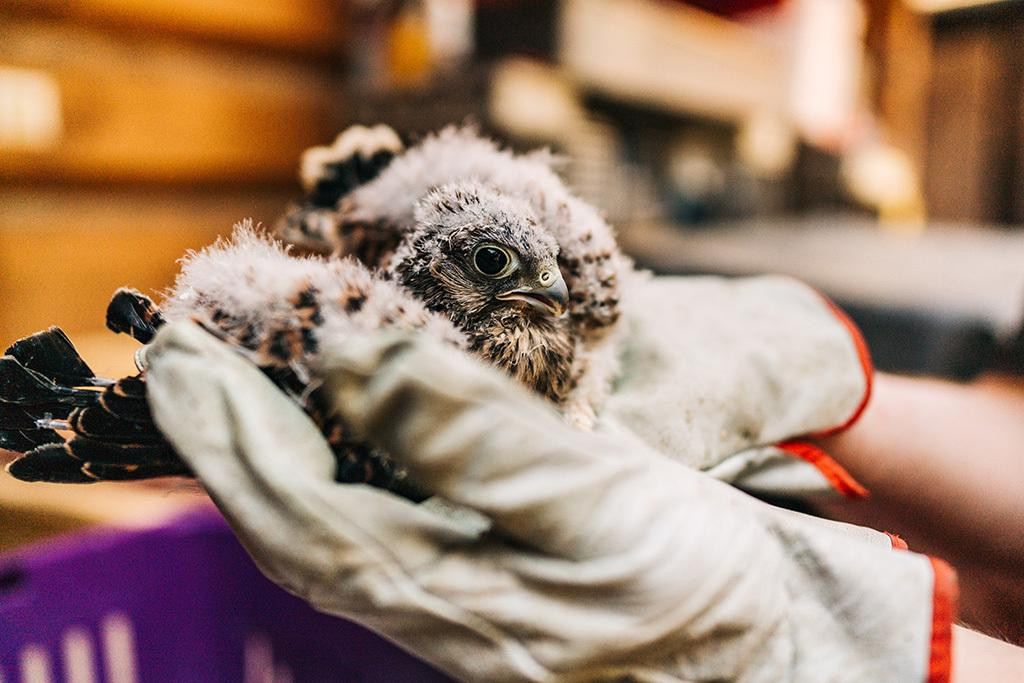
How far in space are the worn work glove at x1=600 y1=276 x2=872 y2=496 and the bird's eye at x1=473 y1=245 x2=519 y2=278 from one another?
0.12 m

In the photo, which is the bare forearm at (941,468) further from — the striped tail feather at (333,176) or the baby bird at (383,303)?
the striped tail feather at (333,176)

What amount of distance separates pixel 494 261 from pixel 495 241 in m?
0.01

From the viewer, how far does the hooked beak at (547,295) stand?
0.39m

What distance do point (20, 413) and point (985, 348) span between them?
118 centimetres

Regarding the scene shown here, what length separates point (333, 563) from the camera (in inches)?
11.8

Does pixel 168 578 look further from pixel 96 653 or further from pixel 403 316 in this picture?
pixel 403 316

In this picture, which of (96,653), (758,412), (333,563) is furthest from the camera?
(96,653)

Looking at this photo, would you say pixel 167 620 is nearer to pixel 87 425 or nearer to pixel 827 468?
pixel 87 425

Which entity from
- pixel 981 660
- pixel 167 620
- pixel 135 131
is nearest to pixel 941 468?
pixel 981 660

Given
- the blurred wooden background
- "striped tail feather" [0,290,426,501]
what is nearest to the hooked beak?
"striped tail feather" [0,290,426,501]

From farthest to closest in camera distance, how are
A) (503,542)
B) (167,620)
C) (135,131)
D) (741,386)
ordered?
(135,131) → (167,620) → (741,386) → (503,542)

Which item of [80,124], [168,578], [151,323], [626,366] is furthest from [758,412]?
[80,124]

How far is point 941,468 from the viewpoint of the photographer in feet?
1.93

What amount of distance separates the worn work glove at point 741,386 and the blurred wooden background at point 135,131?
0.77 m
